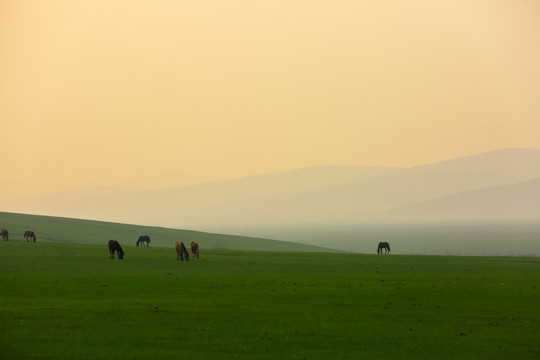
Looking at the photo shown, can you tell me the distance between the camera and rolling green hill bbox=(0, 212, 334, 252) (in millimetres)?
108375

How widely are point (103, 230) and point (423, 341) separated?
109m

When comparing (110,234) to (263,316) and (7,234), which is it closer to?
(7,234)

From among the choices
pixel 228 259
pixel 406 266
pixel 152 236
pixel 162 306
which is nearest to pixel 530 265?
pixel 406 266

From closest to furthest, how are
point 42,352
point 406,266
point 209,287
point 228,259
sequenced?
1. point 42,352
2. point 209,287
3. point 406,266
4. point 228,259

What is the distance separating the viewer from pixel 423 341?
23.9 m

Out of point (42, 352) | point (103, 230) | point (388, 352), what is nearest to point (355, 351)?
point (388, 352)

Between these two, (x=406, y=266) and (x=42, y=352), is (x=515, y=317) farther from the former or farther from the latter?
(x=406, y=266)

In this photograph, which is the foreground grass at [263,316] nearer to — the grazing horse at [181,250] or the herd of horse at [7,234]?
the grazing horse at [181,250]

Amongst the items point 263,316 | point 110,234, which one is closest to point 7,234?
point 110,234

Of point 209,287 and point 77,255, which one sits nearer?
point 209,287

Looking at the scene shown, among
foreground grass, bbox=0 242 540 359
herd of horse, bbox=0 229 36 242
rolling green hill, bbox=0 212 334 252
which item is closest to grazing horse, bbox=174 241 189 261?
foreground grass, bbox=0 242 540 359

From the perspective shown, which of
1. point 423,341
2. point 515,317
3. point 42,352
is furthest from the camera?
point 515,317

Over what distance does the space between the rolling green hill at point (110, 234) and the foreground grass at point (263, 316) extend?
5956 centimetres

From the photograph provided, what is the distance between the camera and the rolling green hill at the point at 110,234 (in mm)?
108375
